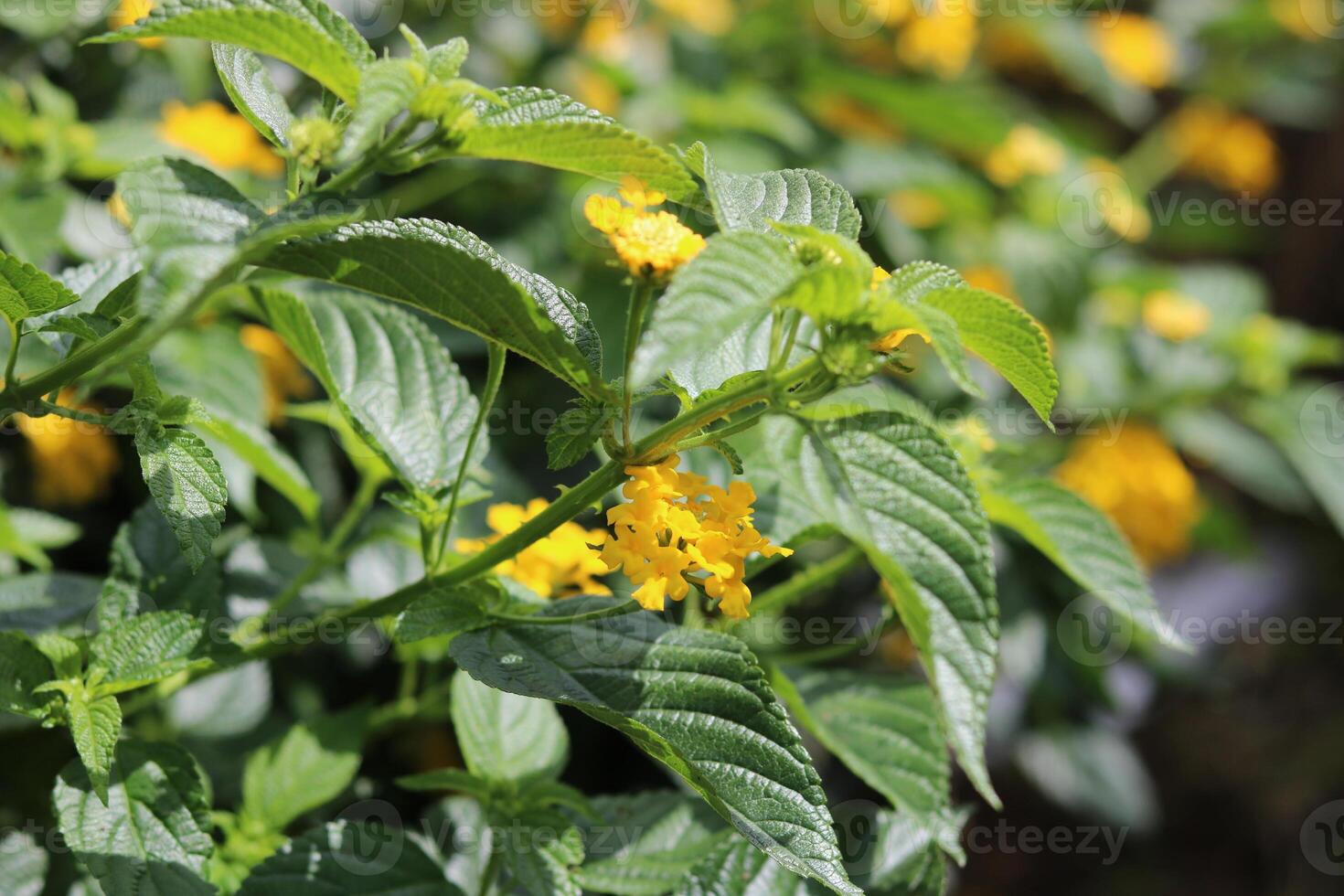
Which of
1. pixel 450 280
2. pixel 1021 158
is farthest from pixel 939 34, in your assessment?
pixel 450 280

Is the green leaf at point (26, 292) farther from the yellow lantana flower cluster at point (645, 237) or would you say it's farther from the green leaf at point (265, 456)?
the yellow lantana flower cluster at point (645, 237)

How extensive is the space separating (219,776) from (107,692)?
44cm

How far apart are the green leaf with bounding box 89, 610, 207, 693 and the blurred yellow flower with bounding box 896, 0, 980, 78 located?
71.6 inches

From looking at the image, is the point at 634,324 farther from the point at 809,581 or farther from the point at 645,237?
the point at 809,581

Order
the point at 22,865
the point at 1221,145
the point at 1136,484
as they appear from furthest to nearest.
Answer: the point at 1221,145 < the point at 1136,484 < the point at 22,865

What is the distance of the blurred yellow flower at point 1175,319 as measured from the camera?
81.5 inches

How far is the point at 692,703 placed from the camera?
0.79 metres

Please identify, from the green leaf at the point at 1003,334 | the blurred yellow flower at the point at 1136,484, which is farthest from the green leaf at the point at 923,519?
the blurred yellow flower at the point at 1136,484

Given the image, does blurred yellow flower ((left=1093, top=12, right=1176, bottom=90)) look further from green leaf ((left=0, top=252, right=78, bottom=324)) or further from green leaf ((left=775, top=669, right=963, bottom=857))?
green leaf ((left=0, top=252, right=78, bottom=324))

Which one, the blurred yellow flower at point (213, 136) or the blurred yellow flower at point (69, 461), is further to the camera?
the blurred yellow flower at point (213, 136)

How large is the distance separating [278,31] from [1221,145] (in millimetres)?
2496

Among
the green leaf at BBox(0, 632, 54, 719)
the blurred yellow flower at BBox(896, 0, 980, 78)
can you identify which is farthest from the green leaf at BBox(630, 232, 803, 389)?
the blurred yellow flower at BBox(896, 0, 980, 78)

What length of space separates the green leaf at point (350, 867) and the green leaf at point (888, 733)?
342 millimetres

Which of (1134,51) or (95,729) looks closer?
(95,729)
